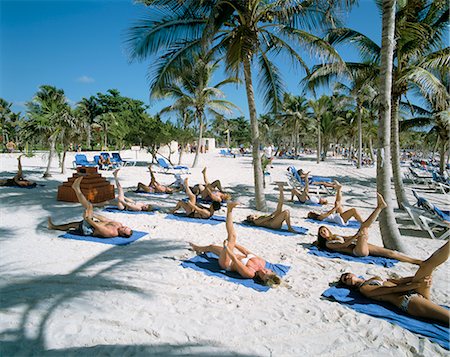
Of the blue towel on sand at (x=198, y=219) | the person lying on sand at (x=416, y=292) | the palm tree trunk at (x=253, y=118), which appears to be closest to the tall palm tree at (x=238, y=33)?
Answer: the palm tree trunk at (x=253, y=118)

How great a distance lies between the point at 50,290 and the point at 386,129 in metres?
5.59

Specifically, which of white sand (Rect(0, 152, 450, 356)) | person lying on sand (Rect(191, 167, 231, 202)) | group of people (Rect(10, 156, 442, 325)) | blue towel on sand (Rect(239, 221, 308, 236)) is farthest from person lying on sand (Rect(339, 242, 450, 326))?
person lying on sand (Rect(191, 167, 231, 202))

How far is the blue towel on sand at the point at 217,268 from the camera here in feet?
13.0

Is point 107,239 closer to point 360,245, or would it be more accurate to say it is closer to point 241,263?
point 241,263

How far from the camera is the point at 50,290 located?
3586mm

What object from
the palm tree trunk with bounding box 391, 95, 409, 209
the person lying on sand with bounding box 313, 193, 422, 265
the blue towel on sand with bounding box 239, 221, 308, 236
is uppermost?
the palm tree trunk with bounding box 391, 95, 409, 209

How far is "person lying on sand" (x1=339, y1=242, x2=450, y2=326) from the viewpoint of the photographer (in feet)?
9.67

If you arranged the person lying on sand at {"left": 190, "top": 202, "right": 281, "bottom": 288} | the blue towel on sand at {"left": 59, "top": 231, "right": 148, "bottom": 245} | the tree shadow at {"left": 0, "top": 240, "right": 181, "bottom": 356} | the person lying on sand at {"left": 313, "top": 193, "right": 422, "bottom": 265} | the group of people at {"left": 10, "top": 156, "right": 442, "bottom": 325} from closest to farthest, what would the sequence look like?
the tree shadow at {"left": 0, "top": 240, "right": 181, "bottom": 356}
the group of people at {"left": 10, "top": 156, "right": 442, "bottom": 325}
the person lying on sand at {"left": 190, "top": 202, "right": 281, "bottom": 288}
the person lying on sand at {"left": 313, "top": 193, "right": 422, "bottom": 265}
the blue towel on sand at {"left": 59, "top": 231, "right": 148, "bottom": 245}

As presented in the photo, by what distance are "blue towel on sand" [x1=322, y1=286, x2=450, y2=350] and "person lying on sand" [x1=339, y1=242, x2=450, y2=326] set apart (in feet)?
0.21

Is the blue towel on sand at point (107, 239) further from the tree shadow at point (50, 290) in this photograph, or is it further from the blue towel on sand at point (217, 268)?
the blue towel on sand at point (217, 268)

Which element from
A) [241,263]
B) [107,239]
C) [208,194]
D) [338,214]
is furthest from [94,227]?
[338,214]

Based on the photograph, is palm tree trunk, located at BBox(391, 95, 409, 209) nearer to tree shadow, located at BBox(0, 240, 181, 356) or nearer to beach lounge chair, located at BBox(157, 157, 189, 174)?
tree shadow, located at BBox(0, 240, 181, 356)

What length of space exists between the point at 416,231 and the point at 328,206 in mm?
3050

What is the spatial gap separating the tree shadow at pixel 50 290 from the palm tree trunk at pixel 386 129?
3983 millimetres
